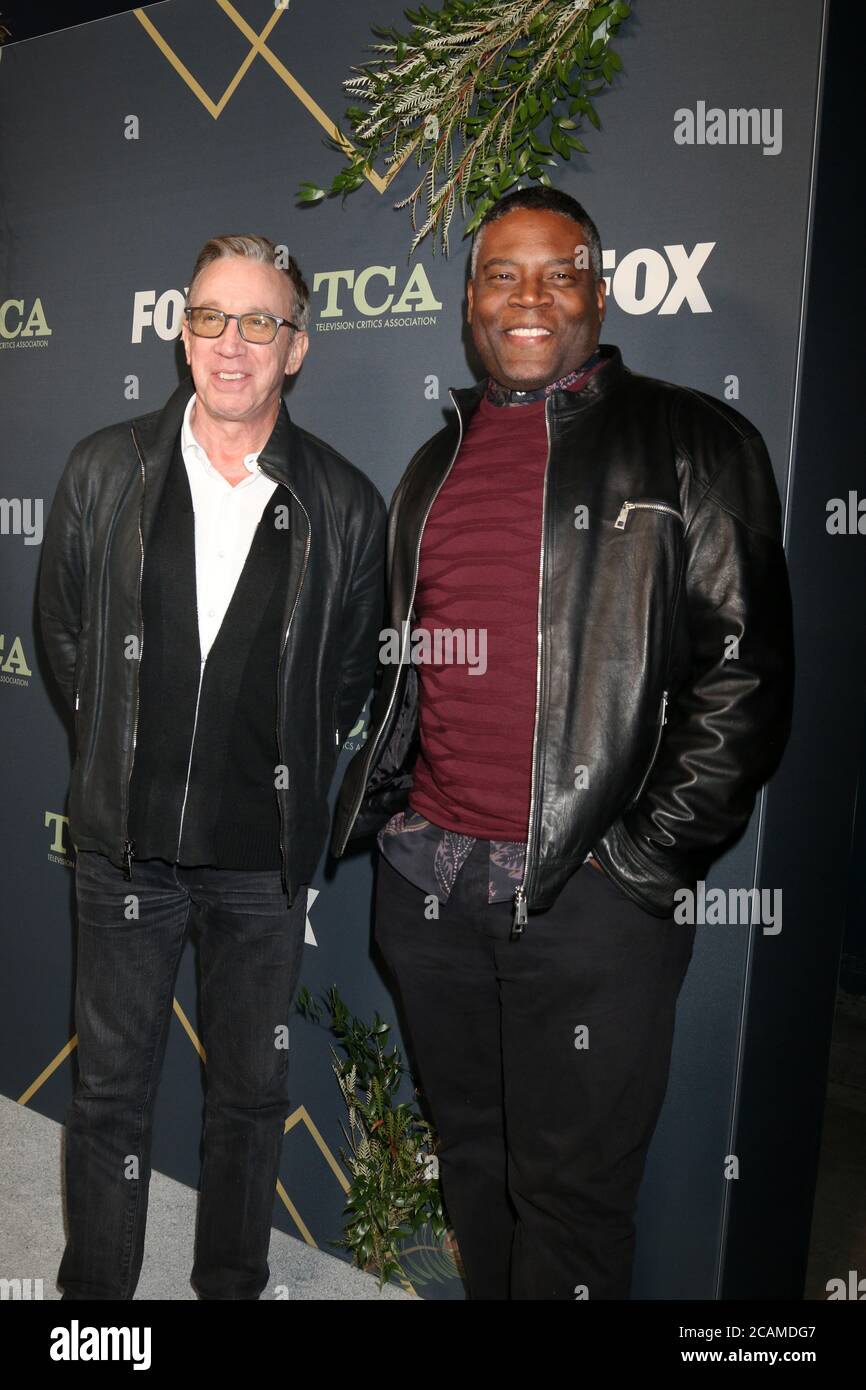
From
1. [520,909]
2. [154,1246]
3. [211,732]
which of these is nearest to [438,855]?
[520,909]

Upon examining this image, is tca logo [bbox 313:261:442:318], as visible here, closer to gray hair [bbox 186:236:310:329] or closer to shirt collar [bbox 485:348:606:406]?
gray hair [bbox 186:236:310:329]

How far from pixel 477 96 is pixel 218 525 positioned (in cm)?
102

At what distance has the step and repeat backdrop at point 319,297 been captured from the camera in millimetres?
2104

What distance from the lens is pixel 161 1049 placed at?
2350 millimetres

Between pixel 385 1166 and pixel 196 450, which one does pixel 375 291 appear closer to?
pixel 196 450

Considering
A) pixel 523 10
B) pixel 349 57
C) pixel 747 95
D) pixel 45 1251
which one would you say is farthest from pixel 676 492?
pixel 45 1251

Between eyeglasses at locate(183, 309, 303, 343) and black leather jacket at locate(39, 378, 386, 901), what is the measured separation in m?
0.17

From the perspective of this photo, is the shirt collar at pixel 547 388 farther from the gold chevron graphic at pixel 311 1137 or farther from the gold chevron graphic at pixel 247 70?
the gold chevron graphic at pixel 311 1137

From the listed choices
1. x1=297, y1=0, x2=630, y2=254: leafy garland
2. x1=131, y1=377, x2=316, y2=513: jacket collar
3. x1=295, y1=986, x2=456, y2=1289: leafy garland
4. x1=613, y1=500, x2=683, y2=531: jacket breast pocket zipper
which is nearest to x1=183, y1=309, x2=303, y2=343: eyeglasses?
x1=131, y1=377, x2=316, y2=513: jacket collar

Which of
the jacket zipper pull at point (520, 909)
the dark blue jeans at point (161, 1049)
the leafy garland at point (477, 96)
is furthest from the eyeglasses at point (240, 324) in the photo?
the jacket zipper pull at point (520, 909)

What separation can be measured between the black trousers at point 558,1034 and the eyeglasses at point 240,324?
989 mm

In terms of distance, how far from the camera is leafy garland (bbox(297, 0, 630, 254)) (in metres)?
2.22

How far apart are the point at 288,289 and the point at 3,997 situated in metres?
2.30

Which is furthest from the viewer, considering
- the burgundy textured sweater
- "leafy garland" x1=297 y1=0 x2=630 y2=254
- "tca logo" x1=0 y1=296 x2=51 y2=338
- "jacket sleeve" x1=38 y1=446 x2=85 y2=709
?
"tca logo" x1=0 y1=296 x2=51 y2=338
